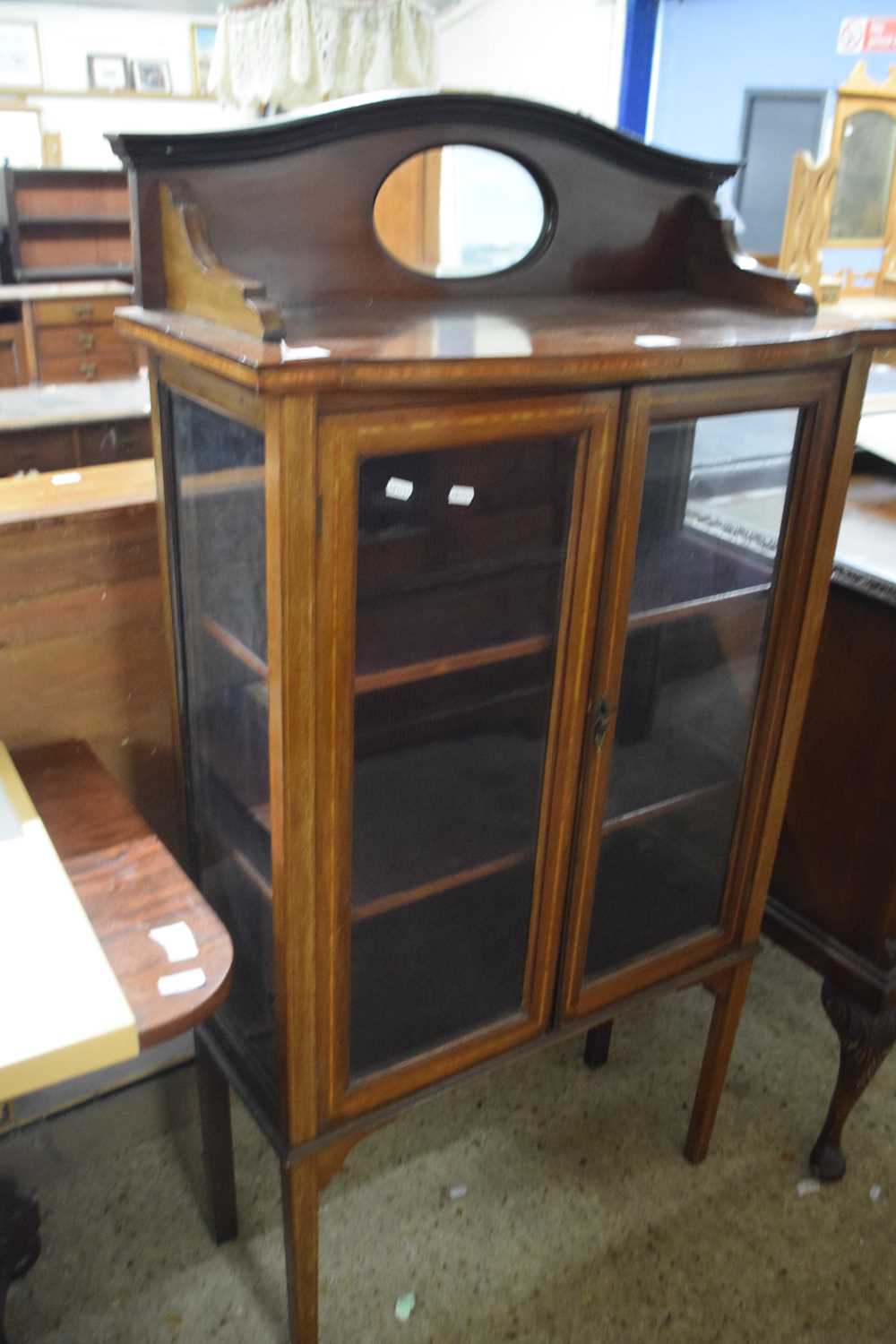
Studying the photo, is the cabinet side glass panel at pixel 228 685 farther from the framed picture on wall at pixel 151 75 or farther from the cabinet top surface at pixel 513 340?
the framed picture on wall at pixel 151 75

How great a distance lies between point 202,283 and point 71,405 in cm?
256

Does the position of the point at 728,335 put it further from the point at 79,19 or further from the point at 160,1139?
the point at 79,19

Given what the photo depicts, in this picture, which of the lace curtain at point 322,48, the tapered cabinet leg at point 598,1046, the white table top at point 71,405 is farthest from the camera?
the white table top at point 71,405

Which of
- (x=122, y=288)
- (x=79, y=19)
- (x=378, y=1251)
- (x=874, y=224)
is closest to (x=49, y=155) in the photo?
(x=79, y=19)

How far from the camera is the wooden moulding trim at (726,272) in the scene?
118 centimetres

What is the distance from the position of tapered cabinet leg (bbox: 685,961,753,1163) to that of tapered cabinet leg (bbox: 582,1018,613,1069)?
0.20 m

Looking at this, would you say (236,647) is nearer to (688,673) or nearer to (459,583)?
(459,583)

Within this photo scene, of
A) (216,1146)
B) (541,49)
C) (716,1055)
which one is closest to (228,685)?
(216,1146)

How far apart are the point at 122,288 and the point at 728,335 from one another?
4.51 m

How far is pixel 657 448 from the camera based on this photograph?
3.50 feet

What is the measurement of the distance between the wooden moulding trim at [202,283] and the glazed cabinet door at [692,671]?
35 cm

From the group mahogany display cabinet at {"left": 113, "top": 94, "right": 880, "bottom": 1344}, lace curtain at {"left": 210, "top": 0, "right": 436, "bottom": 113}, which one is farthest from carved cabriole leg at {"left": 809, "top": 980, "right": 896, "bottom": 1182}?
lace curtain at {"left": 210, "top": 0, "right": 436, "bottom": 113}

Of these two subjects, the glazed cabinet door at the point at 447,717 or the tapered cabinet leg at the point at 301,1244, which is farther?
the tapered cabinet leg at the point at 301,1244

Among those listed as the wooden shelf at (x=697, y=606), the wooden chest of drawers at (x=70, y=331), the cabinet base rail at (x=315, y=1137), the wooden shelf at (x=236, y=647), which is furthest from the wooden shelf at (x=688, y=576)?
the wooden chest of drawers at (x=70, y=331)
